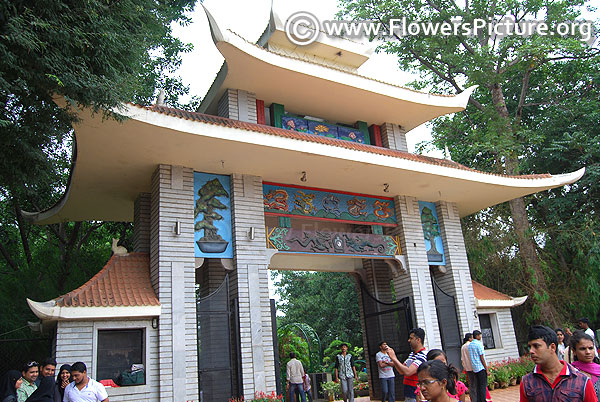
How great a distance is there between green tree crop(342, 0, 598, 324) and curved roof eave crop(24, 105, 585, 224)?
139 inches

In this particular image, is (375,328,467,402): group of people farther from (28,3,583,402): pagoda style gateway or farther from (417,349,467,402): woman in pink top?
(28,3,583,402): pagoda style gateway

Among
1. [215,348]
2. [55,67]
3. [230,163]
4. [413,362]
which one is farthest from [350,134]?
[413,362]

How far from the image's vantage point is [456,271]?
11.9 m

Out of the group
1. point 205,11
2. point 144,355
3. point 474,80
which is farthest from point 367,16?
point 144,355

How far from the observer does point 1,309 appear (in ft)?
Answer: 37.0

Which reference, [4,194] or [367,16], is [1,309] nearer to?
[4,194]

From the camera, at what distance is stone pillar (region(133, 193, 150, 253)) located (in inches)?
386

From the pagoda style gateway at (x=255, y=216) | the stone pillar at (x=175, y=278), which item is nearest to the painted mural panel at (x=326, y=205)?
the pagoda style gateway at (x=255, y=216)

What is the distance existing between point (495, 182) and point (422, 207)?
70.5 inches

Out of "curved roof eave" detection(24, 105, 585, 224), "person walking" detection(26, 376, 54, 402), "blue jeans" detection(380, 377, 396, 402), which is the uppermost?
"curved roof eave" detection(24, 105, 585, 224)

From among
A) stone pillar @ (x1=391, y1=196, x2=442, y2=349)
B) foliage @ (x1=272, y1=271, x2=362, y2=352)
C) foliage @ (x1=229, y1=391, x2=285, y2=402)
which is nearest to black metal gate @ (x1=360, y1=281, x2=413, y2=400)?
stone pillar @ (x1=391, y1=196, x2=442, y2=349)

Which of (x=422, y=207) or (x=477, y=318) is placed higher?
(x=422, y=207)

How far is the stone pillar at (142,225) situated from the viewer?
9812mm

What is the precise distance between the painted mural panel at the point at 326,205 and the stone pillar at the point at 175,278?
1.91 meters
